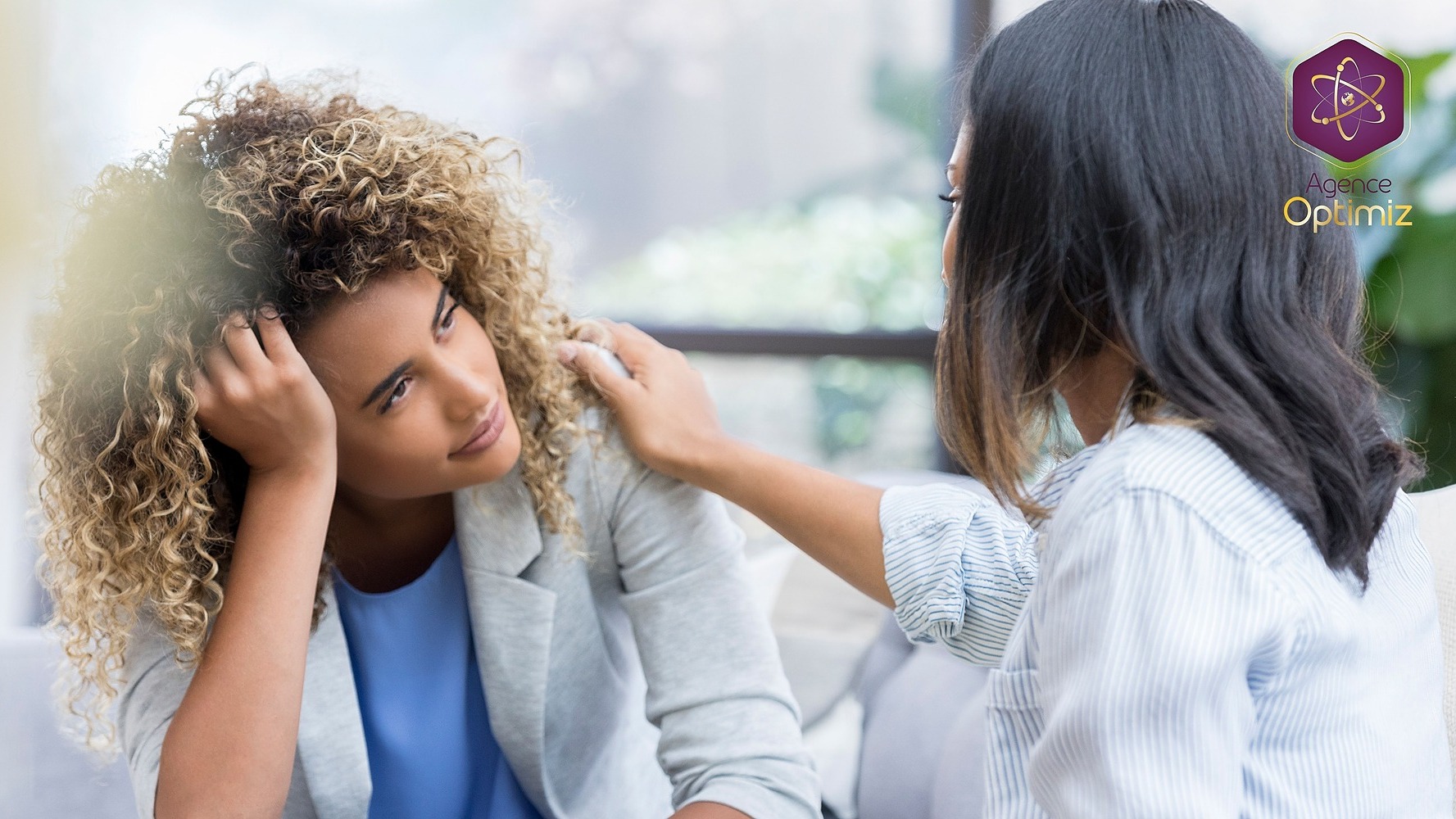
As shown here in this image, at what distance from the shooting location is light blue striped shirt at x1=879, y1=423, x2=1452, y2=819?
608 mm

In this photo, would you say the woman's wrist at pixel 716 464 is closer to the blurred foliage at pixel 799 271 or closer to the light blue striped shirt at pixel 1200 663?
the light blue striped shirt at pixel 1200 663

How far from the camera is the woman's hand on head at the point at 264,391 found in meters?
0.93

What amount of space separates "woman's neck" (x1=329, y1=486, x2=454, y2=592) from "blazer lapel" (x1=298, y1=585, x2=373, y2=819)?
0.08m

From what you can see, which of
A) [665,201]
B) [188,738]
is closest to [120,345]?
[188,738]

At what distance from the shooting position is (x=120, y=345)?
934 millimetres

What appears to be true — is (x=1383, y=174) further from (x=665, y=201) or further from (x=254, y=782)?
(x=254, y=782)

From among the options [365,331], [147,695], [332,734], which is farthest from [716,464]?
[147,695]

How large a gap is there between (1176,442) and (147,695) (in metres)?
0.95

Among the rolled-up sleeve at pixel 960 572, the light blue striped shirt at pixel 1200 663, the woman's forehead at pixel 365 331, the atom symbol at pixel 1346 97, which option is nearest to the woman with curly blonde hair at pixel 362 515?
the woman's forehead at pixel 365 331

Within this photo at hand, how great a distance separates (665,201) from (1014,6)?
96 centimetres

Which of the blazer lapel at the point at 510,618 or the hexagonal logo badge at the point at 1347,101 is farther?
the hexagonal logo badge at the point at 1347,101

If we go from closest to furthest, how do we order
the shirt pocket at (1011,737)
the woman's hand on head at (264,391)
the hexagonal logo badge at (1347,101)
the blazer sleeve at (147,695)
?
the shirt pocket at (1011,737) → the woman's hand on head at (264,391) → the blazer sleeve at (147,695) → the hexagonal logo badge at (1347,101)

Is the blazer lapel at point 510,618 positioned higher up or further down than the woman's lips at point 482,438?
further down

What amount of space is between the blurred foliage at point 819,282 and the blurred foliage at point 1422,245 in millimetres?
942
